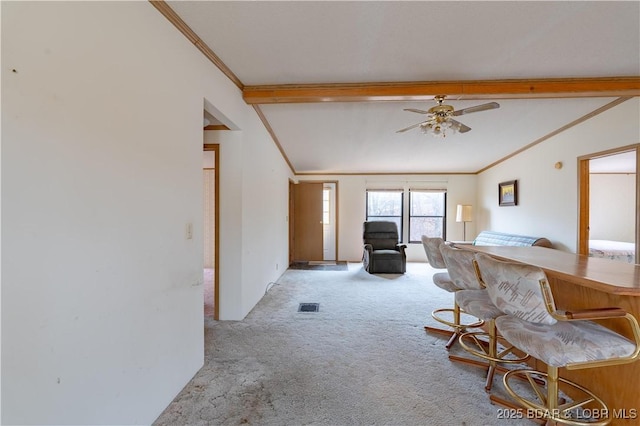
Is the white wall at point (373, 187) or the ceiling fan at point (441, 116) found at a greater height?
the ceiling fan at point (441, 116)

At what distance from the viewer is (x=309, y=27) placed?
1.84 meters

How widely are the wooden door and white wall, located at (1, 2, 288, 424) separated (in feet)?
14.0

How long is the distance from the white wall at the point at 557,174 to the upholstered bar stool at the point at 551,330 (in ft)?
10.6

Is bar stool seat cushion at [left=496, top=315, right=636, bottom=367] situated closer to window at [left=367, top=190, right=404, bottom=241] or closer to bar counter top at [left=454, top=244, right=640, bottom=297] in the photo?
bar counter top at [left=454, top=244, right=640, bottom=297]

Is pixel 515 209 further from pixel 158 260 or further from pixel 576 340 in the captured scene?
pixel 158 260

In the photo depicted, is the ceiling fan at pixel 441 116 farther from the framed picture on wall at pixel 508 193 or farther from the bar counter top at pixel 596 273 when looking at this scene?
the framed picture on wall at pixel 508 193

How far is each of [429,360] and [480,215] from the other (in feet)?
17.3

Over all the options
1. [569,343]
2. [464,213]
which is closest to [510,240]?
[464,213]

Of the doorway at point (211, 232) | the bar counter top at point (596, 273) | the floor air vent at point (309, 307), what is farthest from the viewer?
the floor air vent at point (309, 307)

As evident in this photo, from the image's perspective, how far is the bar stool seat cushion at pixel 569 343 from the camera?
1.23m

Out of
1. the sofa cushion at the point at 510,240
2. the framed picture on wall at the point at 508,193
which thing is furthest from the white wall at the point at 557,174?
the sofa cushion at the point at 510,240

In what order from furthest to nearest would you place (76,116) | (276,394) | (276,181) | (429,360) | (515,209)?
(515,209) → (276,181) → (429,360) → (276,394) → (76,116)

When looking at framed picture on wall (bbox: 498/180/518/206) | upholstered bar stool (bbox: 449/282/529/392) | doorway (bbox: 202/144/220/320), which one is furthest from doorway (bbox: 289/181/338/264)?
upholstered bar stool (bbox: 449/282/529/392)

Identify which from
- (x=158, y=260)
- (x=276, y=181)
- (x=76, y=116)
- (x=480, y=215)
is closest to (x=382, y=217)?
(x=480, y=215)
